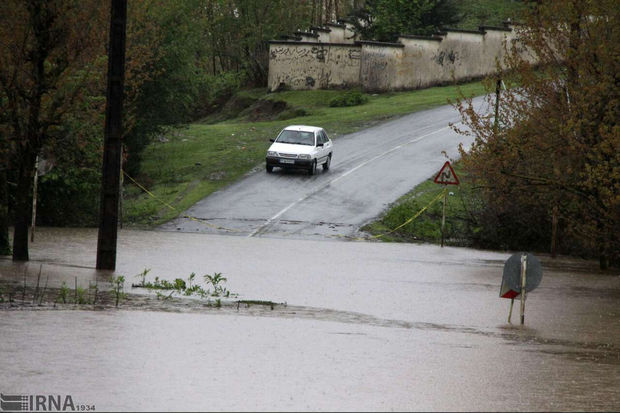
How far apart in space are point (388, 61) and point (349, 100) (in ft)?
13.2

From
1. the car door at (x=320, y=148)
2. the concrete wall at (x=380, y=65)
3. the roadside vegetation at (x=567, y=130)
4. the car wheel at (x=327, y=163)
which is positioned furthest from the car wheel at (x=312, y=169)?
the concrete wall at (x=380, y=65)

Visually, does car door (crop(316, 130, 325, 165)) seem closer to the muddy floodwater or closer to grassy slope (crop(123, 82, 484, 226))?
grassy slope (crop(123, 82, 484, 226))

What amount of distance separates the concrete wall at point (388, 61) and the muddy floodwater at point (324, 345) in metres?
39.0

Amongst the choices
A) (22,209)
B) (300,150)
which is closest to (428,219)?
(300,150)

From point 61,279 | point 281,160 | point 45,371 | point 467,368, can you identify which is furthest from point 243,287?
point 281,160

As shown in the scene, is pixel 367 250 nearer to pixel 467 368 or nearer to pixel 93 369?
pixel 467 368

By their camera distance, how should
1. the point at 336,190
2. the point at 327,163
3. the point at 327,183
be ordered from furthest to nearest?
the point at 327,163 < the point at 327,183 < the point at 336,190

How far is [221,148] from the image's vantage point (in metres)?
45.5

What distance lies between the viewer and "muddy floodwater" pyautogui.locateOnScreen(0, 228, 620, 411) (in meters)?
8.65

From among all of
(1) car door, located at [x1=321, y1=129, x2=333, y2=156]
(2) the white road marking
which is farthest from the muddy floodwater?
(1) car door, located at [x1=321, y1=129, x2=333, y2=156]

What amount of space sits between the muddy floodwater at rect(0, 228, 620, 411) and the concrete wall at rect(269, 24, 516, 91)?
1535 inches

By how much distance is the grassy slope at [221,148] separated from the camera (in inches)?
1442

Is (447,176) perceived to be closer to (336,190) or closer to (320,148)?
(336,190)

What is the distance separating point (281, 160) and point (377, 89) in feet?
72.1
